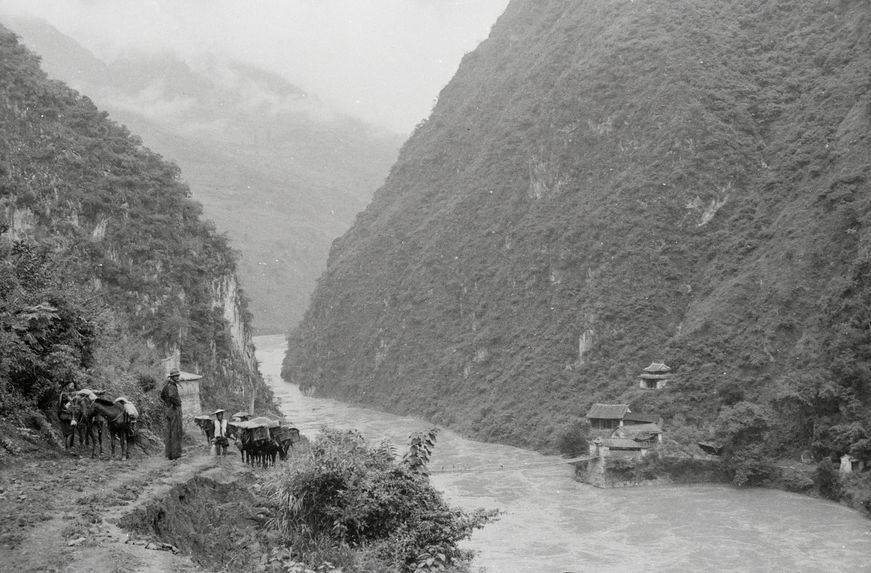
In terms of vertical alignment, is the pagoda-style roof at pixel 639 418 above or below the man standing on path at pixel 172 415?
below

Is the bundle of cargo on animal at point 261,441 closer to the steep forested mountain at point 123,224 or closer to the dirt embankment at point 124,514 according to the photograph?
the dirt embankment at point 124,514

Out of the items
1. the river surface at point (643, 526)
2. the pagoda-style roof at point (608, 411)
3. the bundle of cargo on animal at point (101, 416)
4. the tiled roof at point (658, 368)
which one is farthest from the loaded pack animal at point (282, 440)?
the tiled roof at point (658, 368)

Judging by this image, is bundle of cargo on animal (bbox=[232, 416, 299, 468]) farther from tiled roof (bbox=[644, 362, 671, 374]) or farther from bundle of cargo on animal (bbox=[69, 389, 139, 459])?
tiled roof (bbox=[644, 362, 671, 374])

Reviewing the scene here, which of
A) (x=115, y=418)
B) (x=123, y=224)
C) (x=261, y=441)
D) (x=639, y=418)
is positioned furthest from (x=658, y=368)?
(x=115, y=418)

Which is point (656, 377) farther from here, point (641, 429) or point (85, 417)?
point (85, 417)

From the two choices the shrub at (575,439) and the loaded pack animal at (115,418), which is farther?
the shrub at (575,439)

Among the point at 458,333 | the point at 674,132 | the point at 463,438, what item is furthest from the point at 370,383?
the point at 674,132

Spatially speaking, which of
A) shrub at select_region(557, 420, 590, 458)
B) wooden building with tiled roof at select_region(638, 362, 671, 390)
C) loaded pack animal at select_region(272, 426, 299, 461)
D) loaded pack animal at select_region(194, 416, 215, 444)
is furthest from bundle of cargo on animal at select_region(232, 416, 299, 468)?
wooden building with tiled roof at select_region(638, 362, 671, 390)
